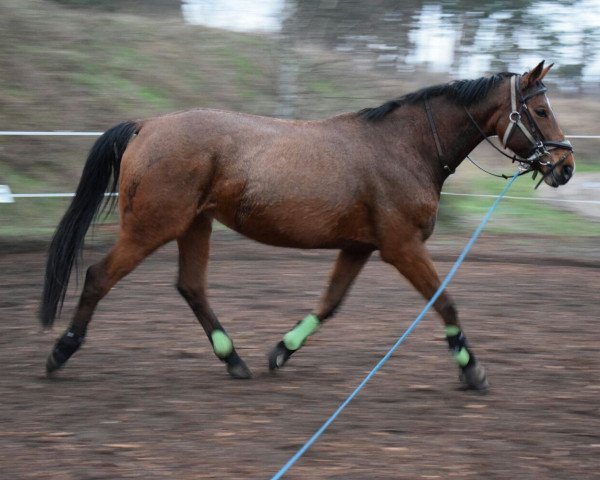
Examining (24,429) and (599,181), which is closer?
(24,429)

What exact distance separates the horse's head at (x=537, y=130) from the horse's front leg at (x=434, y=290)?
3.11ft

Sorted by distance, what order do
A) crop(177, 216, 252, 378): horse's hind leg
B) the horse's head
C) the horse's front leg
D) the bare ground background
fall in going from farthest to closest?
crop(177, 216, 252, 378): horse's hind leg < the horse's head < the horse's front leg < the bare ground background

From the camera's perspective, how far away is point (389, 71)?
15195 millimetres

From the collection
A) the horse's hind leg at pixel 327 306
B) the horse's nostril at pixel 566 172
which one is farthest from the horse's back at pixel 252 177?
the horse's nostril at pixel 566 172

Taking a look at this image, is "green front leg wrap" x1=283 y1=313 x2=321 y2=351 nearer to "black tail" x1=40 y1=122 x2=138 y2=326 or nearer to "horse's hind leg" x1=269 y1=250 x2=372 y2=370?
"horse's hind leg" x1=269 y1=250 x2=372 y2=370

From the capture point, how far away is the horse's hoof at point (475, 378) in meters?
5.13

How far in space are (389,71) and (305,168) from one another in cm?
1052

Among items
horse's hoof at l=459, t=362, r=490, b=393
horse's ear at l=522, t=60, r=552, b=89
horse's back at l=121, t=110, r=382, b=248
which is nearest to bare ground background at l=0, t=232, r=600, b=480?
horse's hoof at l=459, t=362, r=490, b=393

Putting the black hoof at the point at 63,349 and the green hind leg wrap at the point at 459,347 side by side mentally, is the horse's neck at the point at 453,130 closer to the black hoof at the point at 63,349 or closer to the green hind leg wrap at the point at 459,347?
the green hind leg wrap at the point at 459,347

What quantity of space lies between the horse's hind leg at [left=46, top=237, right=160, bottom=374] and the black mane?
172 cm

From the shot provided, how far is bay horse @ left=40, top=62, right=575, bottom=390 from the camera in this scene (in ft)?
16.6

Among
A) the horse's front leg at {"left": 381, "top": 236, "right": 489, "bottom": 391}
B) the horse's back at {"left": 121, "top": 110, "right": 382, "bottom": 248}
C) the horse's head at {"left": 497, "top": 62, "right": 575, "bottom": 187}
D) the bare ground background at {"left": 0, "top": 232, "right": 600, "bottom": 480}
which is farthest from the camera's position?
the horse's head at {"left": 497, "top": 62, "right": 575, "bottom": 187}

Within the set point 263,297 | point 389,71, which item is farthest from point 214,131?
point 389,71

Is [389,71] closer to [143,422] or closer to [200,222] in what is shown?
[200,222]
